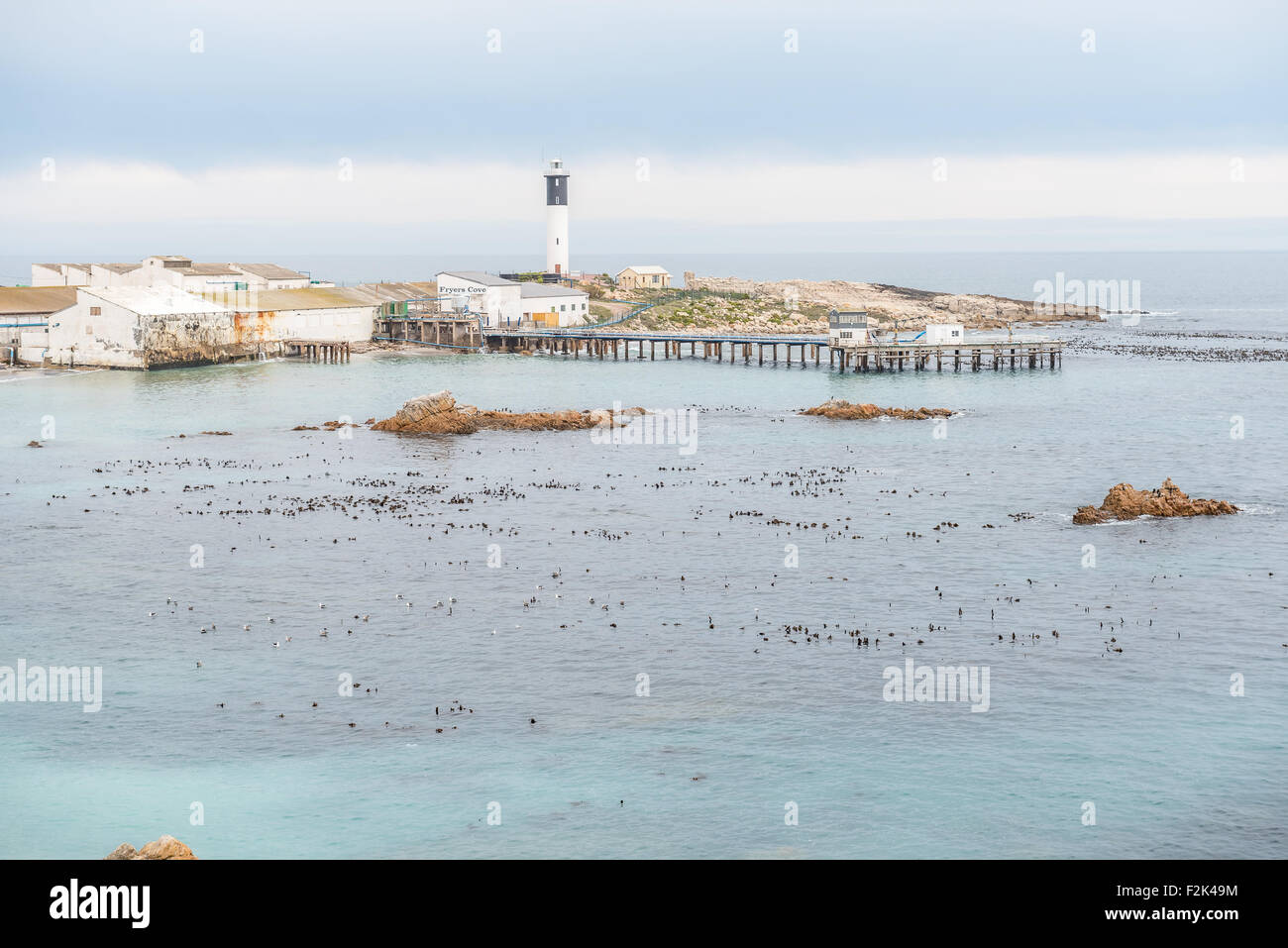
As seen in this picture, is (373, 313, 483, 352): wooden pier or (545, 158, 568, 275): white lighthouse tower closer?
(373, 313, 483, 352): wooden pier

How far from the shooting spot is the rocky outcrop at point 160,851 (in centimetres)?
1838

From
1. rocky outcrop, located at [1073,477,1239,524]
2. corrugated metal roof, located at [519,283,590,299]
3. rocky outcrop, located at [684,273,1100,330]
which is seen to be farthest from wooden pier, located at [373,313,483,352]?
rocky outcrop, located at [1073,477,1239,524]

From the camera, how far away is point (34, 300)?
112500 mm

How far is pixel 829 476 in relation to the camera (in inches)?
2222

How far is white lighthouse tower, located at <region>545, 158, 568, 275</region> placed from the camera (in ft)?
490

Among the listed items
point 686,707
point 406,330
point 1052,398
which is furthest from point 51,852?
point 406,330

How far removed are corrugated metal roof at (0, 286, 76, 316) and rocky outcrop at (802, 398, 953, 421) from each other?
6780cm

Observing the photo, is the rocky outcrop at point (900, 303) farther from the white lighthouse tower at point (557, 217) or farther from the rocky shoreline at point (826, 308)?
the white lighthouse tower at point (557, 217)

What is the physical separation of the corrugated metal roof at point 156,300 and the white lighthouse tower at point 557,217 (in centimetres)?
4872

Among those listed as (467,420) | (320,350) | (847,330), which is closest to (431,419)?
(467,420)

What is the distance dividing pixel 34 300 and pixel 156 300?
13622 millimetres
